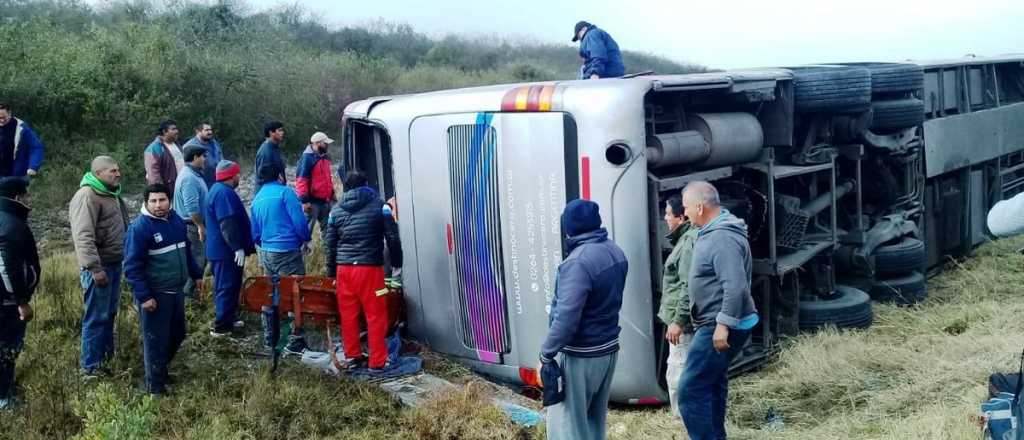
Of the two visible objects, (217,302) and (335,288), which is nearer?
(335,288)

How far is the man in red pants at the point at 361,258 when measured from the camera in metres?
6.12

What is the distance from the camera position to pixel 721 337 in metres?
4.29

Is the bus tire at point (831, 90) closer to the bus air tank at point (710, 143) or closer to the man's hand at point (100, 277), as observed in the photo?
the bus air tank at point (710, 143)

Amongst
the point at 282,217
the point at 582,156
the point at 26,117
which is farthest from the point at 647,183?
the point at 26,117

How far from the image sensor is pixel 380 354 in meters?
6.34

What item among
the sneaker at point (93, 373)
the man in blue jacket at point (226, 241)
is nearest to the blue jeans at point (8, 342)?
the sneaker at point (93, 373)

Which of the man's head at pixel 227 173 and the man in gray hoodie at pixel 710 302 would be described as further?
the man's head at pixel 227 173

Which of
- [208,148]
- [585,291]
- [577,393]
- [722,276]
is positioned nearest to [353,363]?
[577,393]

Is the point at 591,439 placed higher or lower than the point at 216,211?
lower

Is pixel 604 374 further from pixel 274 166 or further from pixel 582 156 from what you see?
pixel 274 166

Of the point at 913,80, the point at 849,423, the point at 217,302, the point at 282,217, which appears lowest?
the point at 849,423

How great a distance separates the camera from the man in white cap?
8672 mm

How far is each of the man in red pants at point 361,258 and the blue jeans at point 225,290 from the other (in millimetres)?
1102

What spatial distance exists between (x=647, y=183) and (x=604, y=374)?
4.66ft
